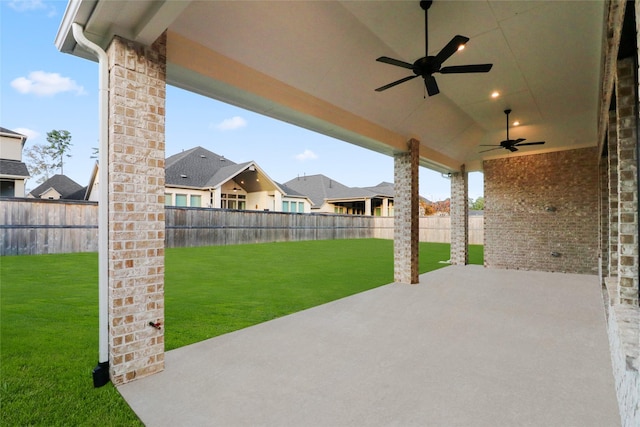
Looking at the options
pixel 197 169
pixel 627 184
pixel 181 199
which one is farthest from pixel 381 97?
pixel 197 169

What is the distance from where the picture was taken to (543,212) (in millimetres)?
8383

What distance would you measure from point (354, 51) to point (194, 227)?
419 inches

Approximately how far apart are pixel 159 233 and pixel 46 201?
9.64m

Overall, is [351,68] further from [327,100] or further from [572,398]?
[572,398]

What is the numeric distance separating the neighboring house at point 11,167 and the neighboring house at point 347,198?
16750mm

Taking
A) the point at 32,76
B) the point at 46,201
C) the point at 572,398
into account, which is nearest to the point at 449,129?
the point at 572,398

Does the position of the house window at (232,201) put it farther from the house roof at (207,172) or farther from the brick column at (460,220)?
the brick column at (460,220)

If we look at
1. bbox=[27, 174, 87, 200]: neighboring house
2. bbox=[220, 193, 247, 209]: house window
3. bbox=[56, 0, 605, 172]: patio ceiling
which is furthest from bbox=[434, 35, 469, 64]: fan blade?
bbox=[27, 174, 87, 200]: neighboring house

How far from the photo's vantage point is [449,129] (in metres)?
7.19

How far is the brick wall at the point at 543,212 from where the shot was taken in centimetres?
783

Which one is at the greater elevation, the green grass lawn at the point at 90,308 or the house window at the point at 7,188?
the house window at the point at 7,188

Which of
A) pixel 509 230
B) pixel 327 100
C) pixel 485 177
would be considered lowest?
pixel 509 230

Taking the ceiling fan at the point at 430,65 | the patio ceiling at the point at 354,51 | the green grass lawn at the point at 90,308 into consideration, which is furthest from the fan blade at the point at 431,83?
the green grass lawn at the point at 90,308

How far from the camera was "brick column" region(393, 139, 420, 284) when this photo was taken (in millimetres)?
6602
